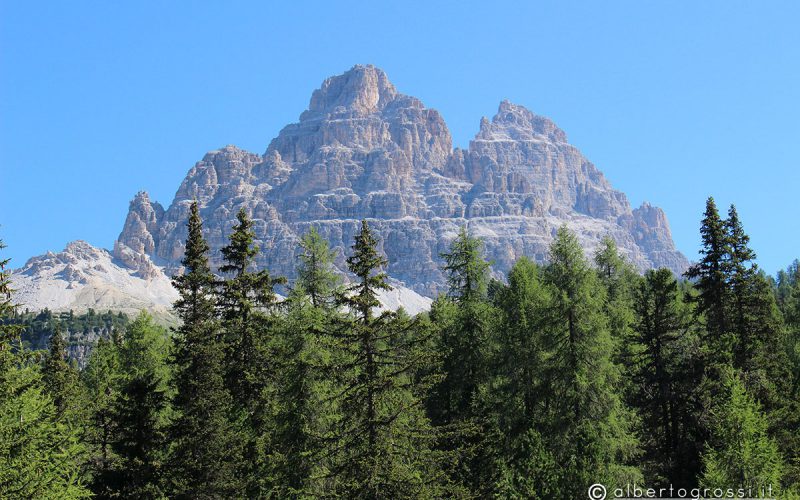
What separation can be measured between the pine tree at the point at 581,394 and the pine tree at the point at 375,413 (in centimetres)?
773

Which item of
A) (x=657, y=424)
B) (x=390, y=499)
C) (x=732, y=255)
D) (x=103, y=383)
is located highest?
(x=732, y=255)

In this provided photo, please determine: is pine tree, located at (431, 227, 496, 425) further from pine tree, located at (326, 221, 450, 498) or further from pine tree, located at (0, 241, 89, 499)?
pine tree, located at (0, 241, 89, 499)

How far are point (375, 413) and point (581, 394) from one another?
10.8 metres

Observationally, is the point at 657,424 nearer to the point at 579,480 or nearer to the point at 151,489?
the point at 579,480

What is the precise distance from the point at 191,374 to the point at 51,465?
35.0 ft

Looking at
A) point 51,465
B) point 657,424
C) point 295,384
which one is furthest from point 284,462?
point 657,424

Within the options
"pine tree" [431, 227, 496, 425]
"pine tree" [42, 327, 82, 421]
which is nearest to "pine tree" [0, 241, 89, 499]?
"pine tree" [42, 327, 82, 421]

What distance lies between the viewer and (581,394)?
33.7m

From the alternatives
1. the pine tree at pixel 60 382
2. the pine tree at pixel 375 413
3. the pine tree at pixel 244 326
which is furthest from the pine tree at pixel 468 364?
the pine tree at pixel 60 382

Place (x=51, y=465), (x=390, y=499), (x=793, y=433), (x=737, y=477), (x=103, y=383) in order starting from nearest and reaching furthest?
(x=51, y=465), (x=390, y=499), (x=737, y=477), (x=793, y=433), (x=103, y=383)

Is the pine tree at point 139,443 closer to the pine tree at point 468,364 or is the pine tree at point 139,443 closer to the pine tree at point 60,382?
the pine tree at point 60,382

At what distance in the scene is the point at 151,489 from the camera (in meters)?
31.7

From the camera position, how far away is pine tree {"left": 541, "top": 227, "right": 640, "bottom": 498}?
107 feet

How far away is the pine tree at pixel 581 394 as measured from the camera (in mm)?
32750
